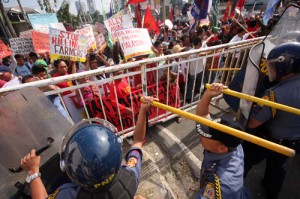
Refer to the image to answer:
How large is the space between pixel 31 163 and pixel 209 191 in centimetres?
132

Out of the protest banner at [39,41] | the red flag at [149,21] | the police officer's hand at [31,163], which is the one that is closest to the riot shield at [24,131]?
the police officer's hand at [31,163]

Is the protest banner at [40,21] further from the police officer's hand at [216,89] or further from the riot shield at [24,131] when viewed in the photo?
the police officer's hand at [216,89]

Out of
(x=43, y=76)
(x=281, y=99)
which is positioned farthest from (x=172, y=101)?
(x=43, y=76)

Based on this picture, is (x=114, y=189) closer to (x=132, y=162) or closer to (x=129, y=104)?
(x=132, y=162)

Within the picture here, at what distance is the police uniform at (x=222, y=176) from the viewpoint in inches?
48.8

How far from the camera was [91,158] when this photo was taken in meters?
0.92

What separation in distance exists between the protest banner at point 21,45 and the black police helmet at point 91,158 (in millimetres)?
7478

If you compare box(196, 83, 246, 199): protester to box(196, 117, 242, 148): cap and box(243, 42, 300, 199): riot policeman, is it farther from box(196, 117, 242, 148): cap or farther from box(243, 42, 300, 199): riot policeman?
box(243, 42, 300, 199): riot policeman

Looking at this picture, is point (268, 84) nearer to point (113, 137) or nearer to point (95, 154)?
point (113, 137)

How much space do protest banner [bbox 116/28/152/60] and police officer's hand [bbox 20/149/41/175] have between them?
9.02 ft

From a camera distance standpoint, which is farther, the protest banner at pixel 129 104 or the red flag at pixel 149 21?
the red flag at pixel 149 21

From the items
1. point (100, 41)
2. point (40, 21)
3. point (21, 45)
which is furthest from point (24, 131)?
point (40, 21)

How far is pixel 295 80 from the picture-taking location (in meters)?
1.63

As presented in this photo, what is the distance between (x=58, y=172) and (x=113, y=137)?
2.66 ft
